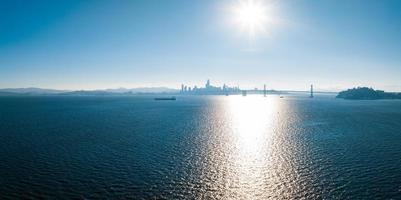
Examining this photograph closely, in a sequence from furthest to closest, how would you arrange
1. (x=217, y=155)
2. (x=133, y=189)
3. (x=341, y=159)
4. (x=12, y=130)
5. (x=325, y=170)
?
(x=12, y=130) < (x=217, y=155) < (x=341, y=159) < (x=325, y=170) < (x=133, y=189)

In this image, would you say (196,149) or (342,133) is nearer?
(196,149)

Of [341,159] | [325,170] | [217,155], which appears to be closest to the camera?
[325,170]

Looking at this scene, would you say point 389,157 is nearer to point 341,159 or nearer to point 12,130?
point 341,159

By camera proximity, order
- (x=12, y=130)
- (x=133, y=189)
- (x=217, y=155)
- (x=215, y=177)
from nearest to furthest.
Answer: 1. (x=133, y=189)
2. (x=215, y=177)
3. (x=217, y=155)
4. (x=12, y=130)

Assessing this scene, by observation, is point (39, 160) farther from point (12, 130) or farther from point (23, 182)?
point (12, 130)

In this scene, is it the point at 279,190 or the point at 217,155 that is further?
the point at 217,155

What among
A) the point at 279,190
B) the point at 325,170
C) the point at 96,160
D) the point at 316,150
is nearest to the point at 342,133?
the point at 316,150

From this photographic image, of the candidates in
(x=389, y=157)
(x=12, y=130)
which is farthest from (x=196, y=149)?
(x=12, y=130)

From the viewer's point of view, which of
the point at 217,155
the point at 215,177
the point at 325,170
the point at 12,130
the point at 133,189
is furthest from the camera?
the point at 12,130

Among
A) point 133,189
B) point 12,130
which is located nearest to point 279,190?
point 133,189
